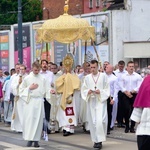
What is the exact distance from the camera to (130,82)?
16828 millimetres

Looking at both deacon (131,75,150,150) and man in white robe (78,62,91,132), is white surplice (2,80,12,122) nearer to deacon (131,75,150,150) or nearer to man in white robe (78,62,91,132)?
man in white robe (78,62,91,132)

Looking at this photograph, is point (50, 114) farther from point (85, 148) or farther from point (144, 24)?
point (144, 24)

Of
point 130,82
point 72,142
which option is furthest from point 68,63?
point 72,142

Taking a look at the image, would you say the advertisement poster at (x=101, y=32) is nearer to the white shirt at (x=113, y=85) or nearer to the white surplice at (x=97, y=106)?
the white shirt at (x=113, y=85)

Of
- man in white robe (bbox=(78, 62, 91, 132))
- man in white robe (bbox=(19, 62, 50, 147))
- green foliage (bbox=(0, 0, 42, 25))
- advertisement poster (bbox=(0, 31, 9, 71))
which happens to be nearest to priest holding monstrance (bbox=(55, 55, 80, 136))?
man in white robe (bbox=(78, 62, 91, 132))

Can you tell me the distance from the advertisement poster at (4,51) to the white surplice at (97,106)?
70.5ft

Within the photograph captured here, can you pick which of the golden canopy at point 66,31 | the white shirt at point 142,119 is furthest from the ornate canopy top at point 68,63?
the white shirt at point 142,119

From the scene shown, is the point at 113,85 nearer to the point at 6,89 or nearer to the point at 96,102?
the point at 96,102

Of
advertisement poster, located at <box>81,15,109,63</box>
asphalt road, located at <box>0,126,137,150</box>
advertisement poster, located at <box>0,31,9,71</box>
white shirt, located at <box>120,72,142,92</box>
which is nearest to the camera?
asphalt road, located at <box>0,126,137,150</box>

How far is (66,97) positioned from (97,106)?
2956mm

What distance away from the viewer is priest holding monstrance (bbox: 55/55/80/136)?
16.6 metres

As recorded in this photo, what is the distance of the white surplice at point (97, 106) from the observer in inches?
538

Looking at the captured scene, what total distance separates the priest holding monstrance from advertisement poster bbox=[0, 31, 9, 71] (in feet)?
61.0

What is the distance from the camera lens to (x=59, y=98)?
1695cm
